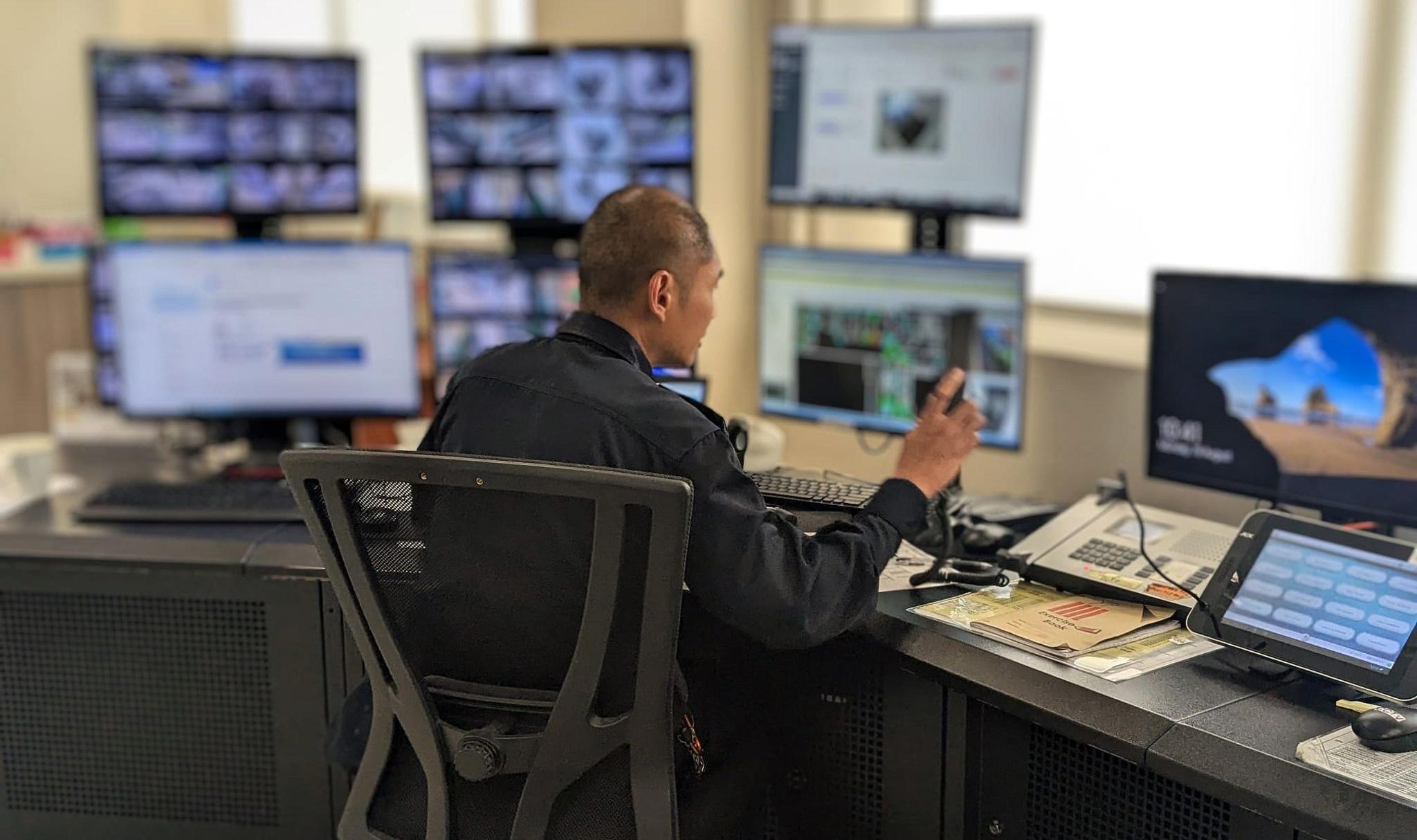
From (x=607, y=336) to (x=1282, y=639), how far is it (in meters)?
0.87

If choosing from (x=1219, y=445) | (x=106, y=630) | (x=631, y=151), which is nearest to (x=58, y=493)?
(x=106, y=630)

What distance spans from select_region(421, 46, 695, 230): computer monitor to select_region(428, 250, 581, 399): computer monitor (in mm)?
158

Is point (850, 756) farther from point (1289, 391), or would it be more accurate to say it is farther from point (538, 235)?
point (538, 235)

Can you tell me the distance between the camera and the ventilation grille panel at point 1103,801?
1.58 m

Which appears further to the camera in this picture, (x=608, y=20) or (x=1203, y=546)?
(x=608, y=20)

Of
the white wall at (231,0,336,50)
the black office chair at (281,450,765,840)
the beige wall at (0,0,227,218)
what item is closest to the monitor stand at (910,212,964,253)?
the black office chair at (281,450,765,840)

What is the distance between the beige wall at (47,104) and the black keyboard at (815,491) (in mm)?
4787

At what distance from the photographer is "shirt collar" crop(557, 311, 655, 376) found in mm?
1727

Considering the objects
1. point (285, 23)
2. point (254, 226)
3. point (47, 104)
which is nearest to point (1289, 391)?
point (254, 226)

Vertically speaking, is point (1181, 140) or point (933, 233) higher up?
point (1181, 140)

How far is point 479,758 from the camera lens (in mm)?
1496

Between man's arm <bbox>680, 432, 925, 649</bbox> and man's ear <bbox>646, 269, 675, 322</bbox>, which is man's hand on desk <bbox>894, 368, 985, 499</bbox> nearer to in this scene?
man's arm <bbox>680, 432, 925, 649</bbox>

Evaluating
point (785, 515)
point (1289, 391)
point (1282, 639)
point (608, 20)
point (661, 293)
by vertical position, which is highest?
point (608, 20)

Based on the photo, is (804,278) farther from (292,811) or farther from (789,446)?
(292,811)
